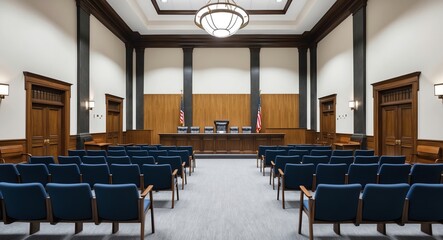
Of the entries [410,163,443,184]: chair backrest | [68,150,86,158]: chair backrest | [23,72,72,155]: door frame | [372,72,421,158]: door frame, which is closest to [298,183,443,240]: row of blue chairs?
[410,163,443,184]: chair backrest

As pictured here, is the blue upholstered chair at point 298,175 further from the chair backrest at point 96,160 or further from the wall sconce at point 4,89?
the wall sconce at point 4,89

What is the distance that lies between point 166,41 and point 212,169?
7895 millimetres

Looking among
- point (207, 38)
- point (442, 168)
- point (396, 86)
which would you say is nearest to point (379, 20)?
point (396, 86)

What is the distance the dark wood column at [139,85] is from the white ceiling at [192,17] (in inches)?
45.4

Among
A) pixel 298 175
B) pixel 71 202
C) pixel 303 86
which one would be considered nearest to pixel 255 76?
pixel 303 86

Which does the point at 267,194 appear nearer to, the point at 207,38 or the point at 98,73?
the point at 98,73

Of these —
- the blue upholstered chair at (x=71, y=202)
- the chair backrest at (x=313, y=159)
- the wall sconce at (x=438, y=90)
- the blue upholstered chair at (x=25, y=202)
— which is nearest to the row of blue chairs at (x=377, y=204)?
the chair backrest at (x=313, y=159)

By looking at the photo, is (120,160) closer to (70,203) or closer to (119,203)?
(70,203)

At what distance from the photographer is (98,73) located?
998 centimetres

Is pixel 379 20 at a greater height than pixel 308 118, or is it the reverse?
pixel 379 20

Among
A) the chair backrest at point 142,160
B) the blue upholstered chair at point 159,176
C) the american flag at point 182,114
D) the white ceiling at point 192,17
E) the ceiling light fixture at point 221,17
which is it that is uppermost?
the white ceiling at point 192,17

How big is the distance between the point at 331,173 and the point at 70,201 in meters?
3.63

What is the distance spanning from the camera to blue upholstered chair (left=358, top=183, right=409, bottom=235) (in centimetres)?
281

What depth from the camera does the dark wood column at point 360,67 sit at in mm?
8703
